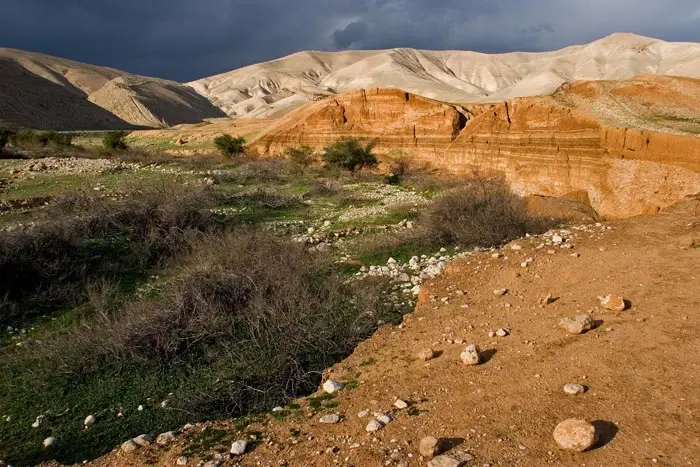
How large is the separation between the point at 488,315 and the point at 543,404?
1.64 m

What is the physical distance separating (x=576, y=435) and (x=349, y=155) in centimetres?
1971

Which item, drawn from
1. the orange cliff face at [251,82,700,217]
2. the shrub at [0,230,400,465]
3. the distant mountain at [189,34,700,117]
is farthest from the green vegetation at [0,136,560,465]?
the distant mountain at [189,34,700,117]

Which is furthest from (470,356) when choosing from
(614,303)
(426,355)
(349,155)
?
(349,155)

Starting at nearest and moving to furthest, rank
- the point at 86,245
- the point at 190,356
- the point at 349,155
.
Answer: the point at 190,356 → the point at 86,245 → the point at 349,155

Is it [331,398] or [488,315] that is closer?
[331,398]

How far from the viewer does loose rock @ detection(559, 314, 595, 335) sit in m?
3.93

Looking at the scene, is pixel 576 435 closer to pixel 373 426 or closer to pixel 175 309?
pixel 373 426

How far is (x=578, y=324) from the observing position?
3.95 meters

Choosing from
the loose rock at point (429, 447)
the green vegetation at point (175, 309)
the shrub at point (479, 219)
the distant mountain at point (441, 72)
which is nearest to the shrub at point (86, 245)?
the green vegetation at point (175, 309)

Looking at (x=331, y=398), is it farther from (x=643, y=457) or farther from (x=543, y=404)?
(x=643, y=457)

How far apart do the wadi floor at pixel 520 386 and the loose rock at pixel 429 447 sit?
0.06 m

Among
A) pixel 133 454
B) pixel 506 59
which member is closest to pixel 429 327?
pixel 133 454

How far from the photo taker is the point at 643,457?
8.10 ft

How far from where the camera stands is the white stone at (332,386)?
3.69m
